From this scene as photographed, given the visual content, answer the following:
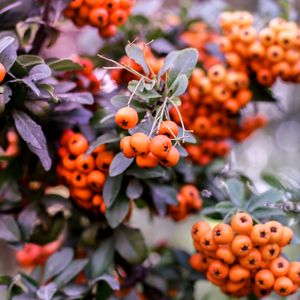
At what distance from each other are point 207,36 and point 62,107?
2.46ft

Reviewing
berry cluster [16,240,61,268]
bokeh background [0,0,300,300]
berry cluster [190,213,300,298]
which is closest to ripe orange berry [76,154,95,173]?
berry cluster [190,213,300,298]

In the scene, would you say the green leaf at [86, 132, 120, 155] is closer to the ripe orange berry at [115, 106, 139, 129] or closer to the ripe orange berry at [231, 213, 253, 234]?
the ripe orange berry at [115, 106, 139, 129]

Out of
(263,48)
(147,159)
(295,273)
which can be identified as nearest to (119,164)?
(147,159)

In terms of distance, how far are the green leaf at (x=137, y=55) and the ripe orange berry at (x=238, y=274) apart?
1.75 ft

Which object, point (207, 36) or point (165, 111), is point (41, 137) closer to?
point (165, 111)

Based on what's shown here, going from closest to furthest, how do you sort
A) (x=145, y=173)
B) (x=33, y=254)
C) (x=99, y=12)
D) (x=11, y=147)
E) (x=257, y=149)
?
(x=145, y=173)
(x=99, y=12)
(x=11, y=147)
(x=33, y=254)
(x=257, y=149)

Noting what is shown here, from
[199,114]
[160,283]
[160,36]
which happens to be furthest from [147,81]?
[160,283]

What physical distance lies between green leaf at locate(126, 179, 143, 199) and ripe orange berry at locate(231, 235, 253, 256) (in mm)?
273

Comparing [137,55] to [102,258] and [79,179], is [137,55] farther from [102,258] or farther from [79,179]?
[102,258]

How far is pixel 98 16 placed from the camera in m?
1.42

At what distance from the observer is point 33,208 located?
1.52 metres

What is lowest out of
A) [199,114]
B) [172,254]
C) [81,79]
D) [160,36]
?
[172,254]

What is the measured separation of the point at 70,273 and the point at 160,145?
0.53 meters

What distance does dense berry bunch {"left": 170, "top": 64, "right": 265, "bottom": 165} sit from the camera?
160 cm
